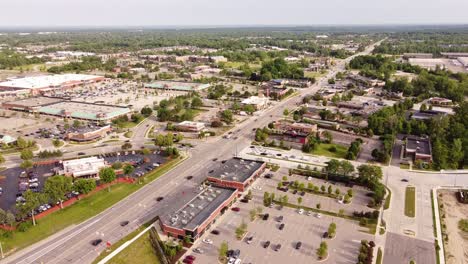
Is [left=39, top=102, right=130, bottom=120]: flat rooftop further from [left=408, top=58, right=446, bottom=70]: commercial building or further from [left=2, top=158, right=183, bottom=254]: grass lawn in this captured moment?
[left=408, top=58, right=446, bottom=70]: commercial building

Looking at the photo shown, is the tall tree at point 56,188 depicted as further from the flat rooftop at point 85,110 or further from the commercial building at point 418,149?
the commercial building at point 418,149

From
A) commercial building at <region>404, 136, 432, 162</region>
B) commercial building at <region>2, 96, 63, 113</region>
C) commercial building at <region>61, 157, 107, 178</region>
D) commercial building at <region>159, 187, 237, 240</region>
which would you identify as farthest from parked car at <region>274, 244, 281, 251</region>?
commercial building at <region>2, 96, 63, 113</region>

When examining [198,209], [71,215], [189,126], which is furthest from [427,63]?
[71,215]

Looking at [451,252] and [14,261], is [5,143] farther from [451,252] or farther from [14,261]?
[451,252]

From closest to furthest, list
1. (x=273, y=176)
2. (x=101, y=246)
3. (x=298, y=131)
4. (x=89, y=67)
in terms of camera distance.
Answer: (x=101, y=246) → (x=273, y=176) → (x=298, y=131) → (x=89, y=67)

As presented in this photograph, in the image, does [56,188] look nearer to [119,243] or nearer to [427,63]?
[119,243]

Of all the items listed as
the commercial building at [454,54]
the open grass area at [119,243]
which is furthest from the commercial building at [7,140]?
the commercial building at [454,54]

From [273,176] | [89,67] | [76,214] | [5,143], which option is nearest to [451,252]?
[273,176]
